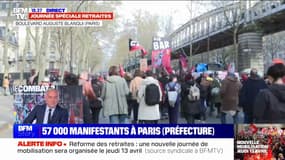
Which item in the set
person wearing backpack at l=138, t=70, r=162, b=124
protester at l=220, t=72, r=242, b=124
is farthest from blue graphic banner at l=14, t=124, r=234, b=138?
person wearing backpack at l=138, t=70, r=162, b=124

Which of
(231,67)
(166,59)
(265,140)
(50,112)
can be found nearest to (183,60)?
(166,59)

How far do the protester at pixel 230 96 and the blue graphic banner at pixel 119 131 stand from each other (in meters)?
0.42

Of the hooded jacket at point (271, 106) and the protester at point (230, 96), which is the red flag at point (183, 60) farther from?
the hooded jacket at point (271, 106)

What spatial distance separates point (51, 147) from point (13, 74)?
656 millimetres

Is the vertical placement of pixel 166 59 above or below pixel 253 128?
above

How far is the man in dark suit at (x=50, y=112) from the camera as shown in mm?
3740

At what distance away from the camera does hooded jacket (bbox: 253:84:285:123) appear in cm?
366

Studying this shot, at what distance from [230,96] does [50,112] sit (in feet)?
5.49

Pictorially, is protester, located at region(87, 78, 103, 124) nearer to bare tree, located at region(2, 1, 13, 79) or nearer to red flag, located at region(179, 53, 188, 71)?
bare tree, located at region(2, 1, 13, 79)

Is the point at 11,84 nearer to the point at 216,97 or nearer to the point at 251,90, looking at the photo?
the point at 251,90

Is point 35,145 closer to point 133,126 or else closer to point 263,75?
point 133,126

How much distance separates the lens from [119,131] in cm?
369

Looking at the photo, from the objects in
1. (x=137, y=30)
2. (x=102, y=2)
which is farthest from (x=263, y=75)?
(x=102, y=2)

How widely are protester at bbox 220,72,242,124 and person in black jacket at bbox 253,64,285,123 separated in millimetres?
331
